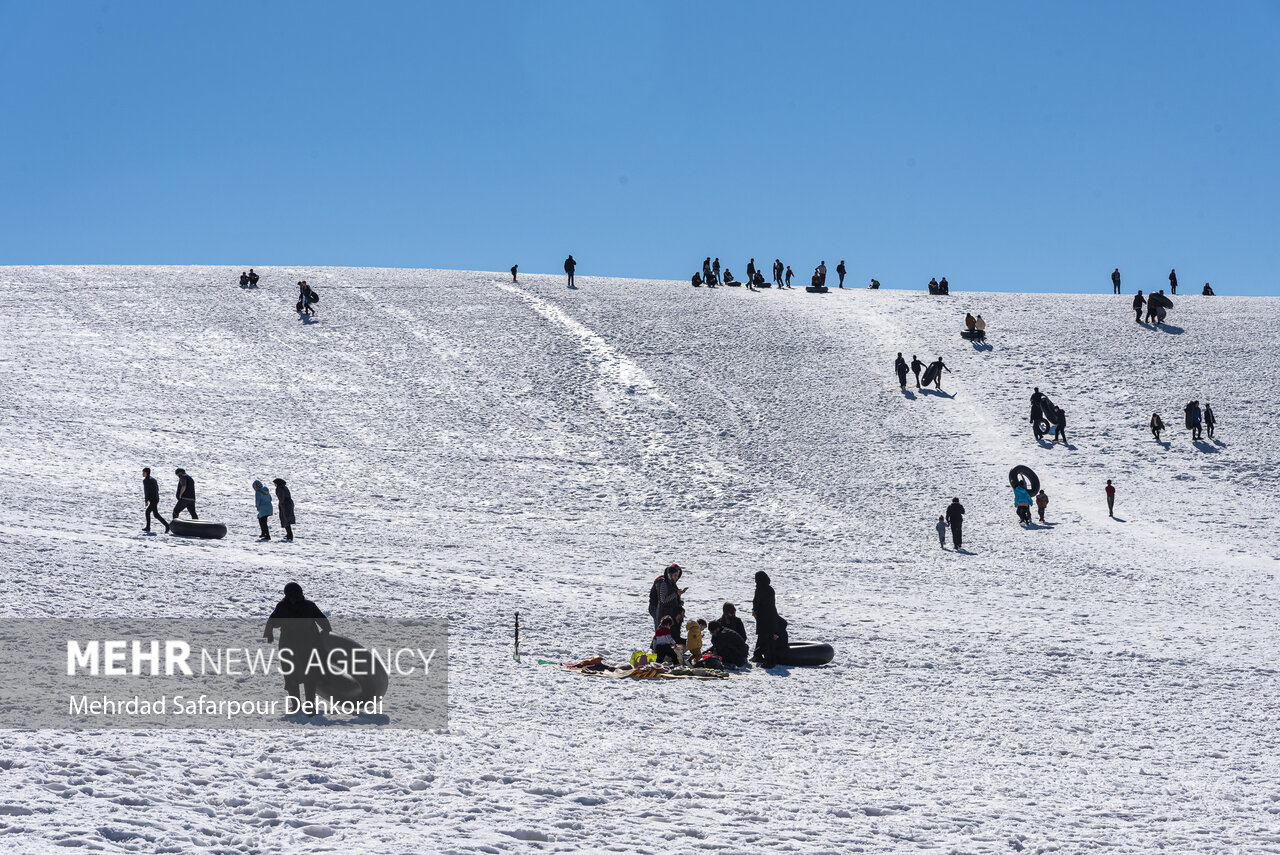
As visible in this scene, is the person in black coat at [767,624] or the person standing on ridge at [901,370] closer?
the person in black coat at [767,624]

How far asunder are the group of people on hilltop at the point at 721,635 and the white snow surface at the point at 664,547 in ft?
1.95

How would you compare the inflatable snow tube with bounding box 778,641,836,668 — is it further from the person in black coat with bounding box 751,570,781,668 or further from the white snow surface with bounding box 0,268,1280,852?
the white snow surface with bounding box 0,268,1280,852

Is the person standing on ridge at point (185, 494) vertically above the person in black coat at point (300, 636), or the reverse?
the person standing on ridge at point (185, 494)

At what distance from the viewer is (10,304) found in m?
39.7

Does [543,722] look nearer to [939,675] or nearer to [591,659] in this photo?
[591,659]

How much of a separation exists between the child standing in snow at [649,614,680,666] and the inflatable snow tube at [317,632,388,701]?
161 inches

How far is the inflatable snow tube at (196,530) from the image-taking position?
726 inches

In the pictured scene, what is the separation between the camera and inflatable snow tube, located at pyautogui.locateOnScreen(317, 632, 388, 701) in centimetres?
941

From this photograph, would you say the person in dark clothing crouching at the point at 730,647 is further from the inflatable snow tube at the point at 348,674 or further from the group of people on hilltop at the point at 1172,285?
the group of people on hilltop at the point at 1172,285

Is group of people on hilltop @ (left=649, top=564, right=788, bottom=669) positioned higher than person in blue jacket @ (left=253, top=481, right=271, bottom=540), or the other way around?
person in blue jacket @ (left=253, top=481, right=271, bottom=540)

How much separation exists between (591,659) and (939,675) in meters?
4.29

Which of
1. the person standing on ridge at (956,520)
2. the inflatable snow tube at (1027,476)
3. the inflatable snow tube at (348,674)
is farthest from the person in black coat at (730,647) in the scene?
the inflatable snow tube at (1027,476)

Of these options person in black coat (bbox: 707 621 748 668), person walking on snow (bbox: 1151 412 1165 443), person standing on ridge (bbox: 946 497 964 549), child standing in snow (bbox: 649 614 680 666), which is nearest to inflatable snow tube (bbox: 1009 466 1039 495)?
person standing on ridge (bbox: 946 497 964 549)

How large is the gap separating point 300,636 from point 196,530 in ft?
34.5
